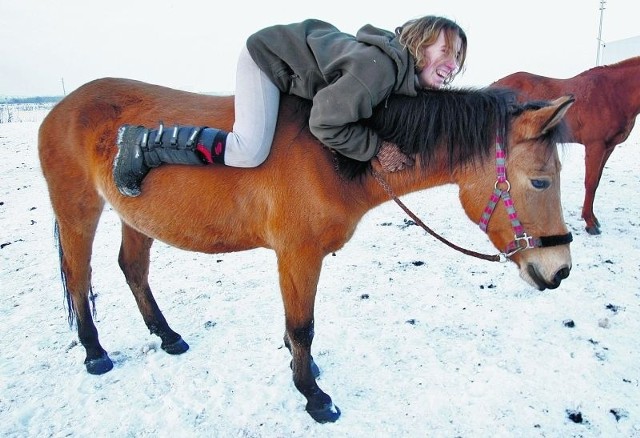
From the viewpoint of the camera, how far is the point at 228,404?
2.58 meters

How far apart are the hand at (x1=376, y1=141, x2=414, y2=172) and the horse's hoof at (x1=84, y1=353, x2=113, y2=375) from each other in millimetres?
2520

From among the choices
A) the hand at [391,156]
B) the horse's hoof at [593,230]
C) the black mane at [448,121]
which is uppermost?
the black mane at [448,121]

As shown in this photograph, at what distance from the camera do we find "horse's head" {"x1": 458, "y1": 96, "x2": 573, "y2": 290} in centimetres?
200

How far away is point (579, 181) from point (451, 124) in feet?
21.0

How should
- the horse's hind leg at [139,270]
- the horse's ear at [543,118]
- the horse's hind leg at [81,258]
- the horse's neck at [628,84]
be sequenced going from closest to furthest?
the horse's ear at [543,118]
the horse's hind leg at [81,258]
the horse's hind leg at [139,270]
the horse's neck at [628,84]

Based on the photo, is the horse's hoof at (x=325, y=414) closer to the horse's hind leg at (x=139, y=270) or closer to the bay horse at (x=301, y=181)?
the bay horse at (x=301, y=181)

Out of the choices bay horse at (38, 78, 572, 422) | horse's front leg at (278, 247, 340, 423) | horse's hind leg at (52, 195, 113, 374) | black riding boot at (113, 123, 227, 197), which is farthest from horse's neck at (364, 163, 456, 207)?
horse's hind leg at (52, 195, 113, 374)

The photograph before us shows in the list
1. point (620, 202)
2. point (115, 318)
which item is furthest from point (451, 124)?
point (620, 202)

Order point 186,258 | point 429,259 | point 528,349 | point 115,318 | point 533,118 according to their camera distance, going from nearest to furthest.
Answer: point 533,118, point 528,349, point 115,318, point 429,259, point 186,258

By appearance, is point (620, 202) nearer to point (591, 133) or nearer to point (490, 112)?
point (591, 133)

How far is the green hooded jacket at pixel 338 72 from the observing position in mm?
1928

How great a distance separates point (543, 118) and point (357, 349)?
2042 millimetres

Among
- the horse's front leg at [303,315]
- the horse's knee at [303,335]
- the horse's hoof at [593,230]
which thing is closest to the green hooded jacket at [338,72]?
the horse's front leg at [303,315]

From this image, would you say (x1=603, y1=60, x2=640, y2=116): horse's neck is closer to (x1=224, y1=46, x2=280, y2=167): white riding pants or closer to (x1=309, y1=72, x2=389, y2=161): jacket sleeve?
(x1=309, y1=72, x2=389, y2=161): jacket sleeve
